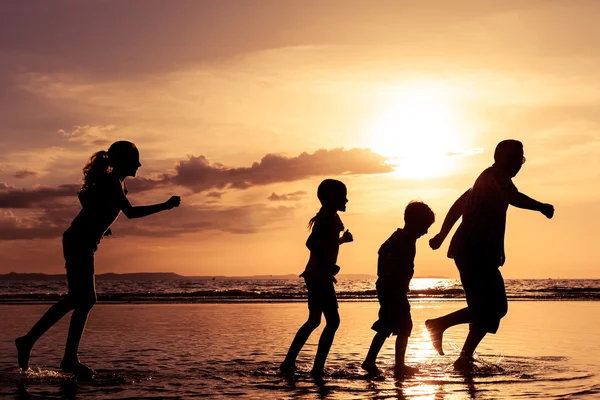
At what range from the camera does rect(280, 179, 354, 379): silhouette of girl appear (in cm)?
696

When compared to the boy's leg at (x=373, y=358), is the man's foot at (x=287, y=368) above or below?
below

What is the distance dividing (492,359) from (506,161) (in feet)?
7.37

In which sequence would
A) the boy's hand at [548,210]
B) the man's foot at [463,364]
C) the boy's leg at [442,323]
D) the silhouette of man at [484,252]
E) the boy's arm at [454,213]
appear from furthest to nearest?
the boy's arm at [454,213]
the boy's leg at [442,323]
the silhouette of man at [484,252]
the man's foot at [463,364]
the boy's hand at [548,210]

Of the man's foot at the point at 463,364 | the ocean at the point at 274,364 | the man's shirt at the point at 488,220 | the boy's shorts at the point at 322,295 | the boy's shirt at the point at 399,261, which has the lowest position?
the ocean at the point at 274,364

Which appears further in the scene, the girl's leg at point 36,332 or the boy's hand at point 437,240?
the boy's hand at point 437,240

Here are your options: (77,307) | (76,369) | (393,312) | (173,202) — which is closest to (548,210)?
(393,312)

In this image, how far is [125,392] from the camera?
577cm

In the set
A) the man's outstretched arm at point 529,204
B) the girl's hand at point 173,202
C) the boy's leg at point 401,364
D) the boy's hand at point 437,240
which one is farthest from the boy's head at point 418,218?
the girl's hand at point 173,202

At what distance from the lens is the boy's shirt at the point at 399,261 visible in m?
7.15

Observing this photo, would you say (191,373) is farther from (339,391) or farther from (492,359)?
(492,359)

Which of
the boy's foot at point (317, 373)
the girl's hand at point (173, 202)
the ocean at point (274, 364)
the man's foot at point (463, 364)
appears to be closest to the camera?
the ocean at point (274, 364)

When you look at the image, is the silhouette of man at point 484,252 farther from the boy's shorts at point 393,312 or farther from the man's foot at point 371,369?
the man's foot at point 371,369

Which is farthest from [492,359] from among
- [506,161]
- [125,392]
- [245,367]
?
[125,392]

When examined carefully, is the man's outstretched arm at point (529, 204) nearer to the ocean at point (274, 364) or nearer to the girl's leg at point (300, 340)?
the ocean at point (274, 364)
